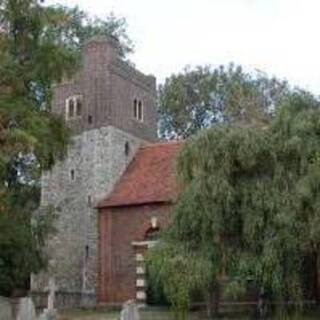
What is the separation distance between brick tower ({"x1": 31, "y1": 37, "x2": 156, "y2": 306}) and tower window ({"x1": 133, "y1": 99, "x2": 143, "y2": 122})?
0.06m

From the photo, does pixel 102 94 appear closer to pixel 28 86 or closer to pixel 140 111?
pixel 140 111

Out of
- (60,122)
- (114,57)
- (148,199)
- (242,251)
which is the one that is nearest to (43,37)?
(60,122)

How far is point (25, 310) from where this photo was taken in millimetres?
28484

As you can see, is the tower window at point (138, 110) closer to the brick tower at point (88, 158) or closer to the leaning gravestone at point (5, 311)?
the brick tower at point (88, 158)

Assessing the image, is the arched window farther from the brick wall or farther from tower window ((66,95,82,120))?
the brick wall

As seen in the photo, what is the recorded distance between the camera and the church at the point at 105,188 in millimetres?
45000

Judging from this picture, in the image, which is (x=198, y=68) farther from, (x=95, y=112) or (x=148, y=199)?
(x=148, y=199)

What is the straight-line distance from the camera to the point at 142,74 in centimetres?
5219

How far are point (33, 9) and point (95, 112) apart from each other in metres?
18.8

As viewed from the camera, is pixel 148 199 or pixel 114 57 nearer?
pixel 148 199

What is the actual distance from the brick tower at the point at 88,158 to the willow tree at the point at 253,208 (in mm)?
13098

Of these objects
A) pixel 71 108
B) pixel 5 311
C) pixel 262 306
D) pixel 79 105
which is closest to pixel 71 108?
pixel 71 108

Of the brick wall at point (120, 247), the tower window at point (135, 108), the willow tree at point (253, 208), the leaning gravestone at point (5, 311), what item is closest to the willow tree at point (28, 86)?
the leaning gravestone at point (5, 311)

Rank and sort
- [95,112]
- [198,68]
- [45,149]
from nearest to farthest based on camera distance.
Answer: [45,149]
[95,112]
[198,68]
